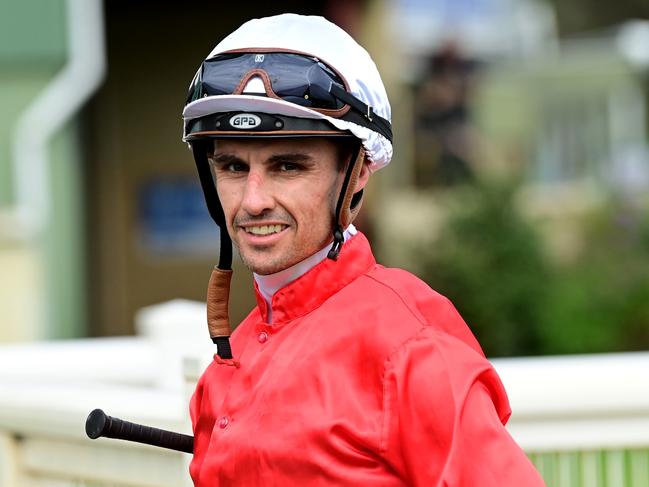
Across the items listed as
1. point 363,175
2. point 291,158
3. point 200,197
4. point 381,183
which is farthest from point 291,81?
point 381,183

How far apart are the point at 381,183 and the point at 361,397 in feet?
33.0

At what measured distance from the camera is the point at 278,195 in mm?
2344

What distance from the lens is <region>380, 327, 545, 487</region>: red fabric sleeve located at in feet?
6.79

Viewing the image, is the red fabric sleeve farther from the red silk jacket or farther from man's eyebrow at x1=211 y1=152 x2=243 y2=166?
man's eyebrow at x1=211 y1=152 x2=243 y2=166

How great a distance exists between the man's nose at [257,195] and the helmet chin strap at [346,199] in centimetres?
12

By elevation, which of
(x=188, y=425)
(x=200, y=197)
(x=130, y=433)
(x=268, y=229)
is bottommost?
(x=200, y=197)

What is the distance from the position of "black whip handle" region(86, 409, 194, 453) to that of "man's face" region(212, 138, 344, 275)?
14.5 inches

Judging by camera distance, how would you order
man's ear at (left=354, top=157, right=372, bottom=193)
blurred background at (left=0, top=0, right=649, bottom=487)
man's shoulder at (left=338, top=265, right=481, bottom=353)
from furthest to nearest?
blurred background at (left=0, top=0, right=649, bottom=487) → man's ear at (left=354, top=157, right=372, bottom=193) → man's shoulder at (left=338, top=265, right=481, bottom=353)

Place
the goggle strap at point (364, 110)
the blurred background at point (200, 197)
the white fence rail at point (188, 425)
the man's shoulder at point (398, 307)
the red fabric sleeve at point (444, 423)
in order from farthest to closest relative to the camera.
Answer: the blurred background at point (200, 197), the white fence rail at point (188, 425), the goggle strap at point (364, 110), the man's shoulder at point (398, 307), the red fabric sleeve at point (444, 423)

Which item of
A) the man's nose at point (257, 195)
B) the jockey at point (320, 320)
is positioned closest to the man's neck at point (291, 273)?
the jockey at point (320, 320)

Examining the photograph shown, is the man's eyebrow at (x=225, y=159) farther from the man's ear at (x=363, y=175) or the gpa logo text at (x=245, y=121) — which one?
the man's ear at (x=363, y=175)

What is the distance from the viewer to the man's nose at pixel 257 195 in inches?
91.7

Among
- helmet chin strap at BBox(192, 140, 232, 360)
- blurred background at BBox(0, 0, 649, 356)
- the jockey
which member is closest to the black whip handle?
the jockey

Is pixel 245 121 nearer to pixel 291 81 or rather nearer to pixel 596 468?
pixel 291 81
